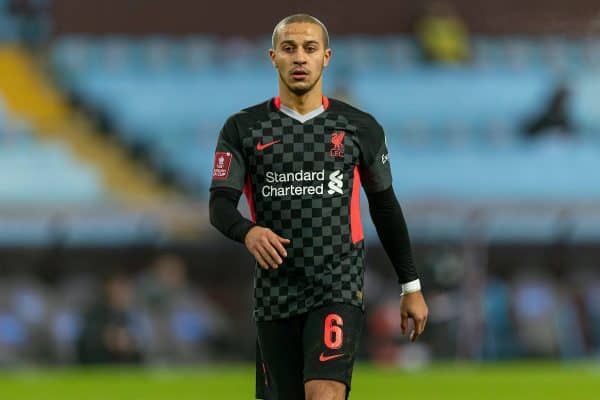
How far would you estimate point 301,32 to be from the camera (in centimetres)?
588

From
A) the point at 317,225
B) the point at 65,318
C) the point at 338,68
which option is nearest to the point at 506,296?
the point at 65,318

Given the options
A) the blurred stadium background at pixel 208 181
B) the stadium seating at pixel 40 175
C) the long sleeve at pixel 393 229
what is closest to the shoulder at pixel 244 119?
the long sleeve at pixel 393 229

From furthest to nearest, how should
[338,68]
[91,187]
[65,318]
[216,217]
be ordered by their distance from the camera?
[338,68] < [91,187] < [65,318] < [216,217]

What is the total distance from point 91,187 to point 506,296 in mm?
6889

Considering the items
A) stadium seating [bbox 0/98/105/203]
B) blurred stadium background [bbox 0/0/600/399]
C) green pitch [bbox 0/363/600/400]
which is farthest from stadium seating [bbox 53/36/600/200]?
green pitch [bbox 0/363/600/400]

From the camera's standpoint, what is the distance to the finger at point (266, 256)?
5367 mm

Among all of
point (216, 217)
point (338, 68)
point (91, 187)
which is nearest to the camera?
point (216, 217)

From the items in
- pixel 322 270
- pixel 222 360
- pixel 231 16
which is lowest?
pixel 222 360

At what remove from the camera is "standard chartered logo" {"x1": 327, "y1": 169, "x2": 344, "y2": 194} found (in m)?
5.91

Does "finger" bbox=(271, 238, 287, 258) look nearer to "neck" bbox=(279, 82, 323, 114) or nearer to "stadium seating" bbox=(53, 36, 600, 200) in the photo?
"neck" bbox=(279, 82, 323, 114)

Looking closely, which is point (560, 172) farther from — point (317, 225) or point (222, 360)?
point (317, 225)

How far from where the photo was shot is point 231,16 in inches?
940

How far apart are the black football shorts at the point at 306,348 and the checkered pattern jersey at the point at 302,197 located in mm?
50

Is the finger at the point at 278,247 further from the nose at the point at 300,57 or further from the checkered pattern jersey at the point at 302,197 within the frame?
the nose at the point at 300,57
